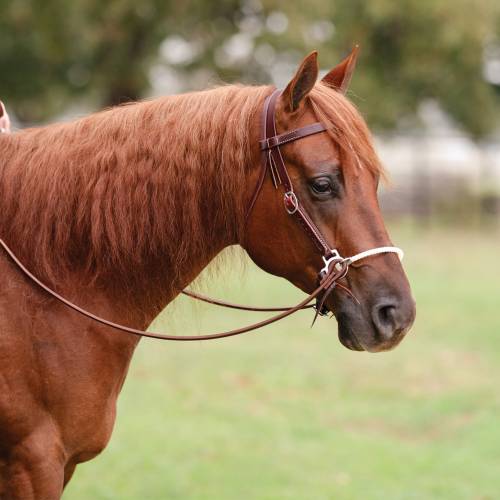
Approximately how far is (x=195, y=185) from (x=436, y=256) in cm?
1539

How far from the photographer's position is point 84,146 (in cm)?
319

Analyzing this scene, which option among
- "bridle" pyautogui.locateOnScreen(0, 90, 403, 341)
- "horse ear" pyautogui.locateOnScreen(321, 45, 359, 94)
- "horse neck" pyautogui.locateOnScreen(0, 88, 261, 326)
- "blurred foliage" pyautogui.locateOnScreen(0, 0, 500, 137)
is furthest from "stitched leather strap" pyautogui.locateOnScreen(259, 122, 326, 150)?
"blurred foliage" pyautogui.locateOnScreen(0, 0, 500, 137)

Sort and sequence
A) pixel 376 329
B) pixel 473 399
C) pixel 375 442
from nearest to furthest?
pixel 376 329
pixel 375 442
pixel 473 399

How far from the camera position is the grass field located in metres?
5.84

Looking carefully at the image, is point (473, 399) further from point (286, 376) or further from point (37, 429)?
point (37, 429)

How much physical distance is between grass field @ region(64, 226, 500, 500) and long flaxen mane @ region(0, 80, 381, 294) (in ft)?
1.43

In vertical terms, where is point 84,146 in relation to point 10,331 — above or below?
above

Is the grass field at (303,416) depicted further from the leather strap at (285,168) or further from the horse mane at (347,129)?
the horse mane at (347,129)

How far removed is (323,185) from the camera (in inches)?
118

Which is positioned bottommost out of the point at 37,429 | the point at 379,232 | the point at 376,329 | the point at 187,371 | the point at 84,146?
the point at 187,371

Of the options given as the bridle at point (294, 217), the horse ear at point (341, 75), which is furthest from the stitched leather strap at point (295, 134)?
the horse ear at point (341, 75)

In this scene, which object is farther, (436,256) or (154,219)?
(436,256)

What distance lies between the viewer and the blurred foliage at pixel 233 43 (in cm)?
1437

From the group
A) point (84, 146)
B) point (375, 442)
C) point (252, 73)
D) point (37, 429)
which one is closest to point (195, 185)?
point (84, 146)
